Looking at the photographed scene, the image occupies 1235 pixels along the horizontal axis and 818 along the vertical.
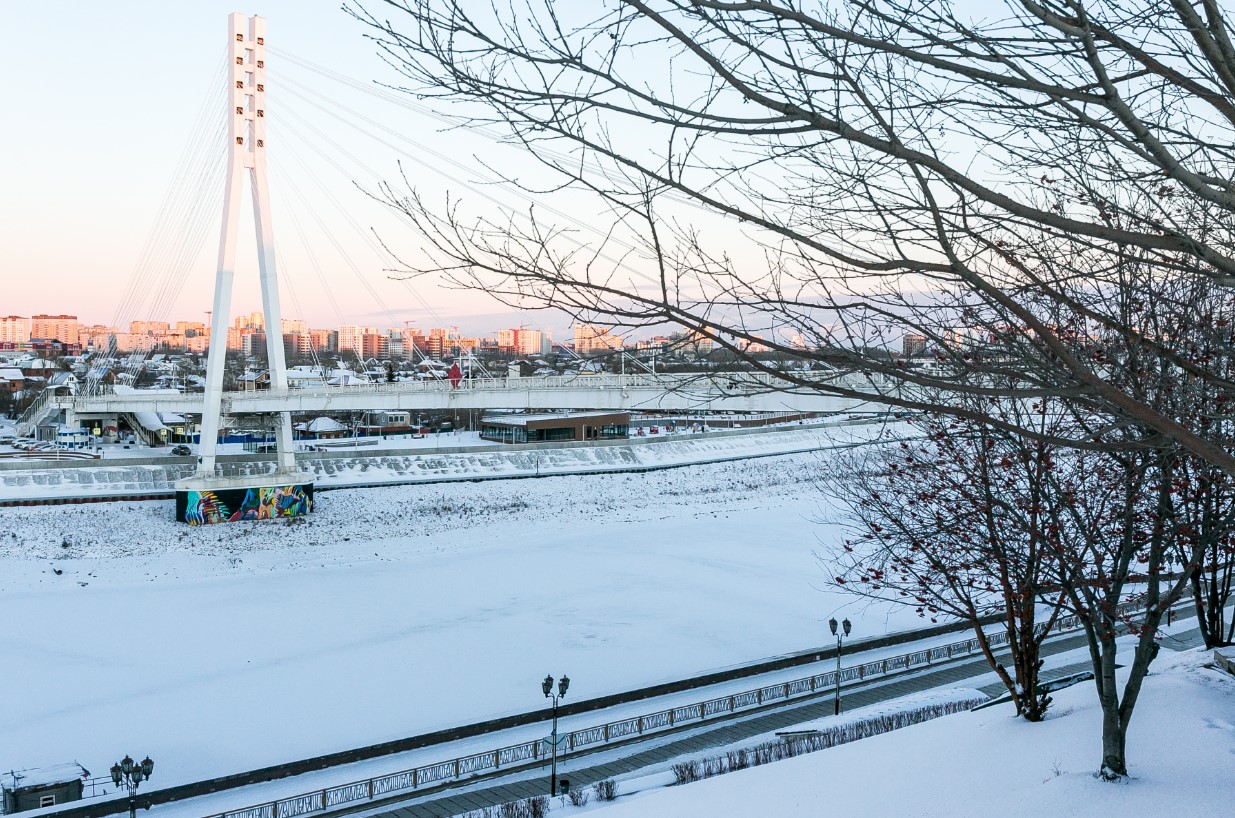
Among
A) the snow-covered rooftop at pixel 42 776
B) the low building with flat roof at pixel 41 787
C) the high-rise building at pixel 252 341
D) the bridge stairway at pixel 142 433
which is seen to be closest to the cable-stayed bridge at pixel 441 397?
the bridge stairway at pixel 142 433

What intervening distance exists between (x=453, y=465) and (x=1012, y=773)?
2997 cm

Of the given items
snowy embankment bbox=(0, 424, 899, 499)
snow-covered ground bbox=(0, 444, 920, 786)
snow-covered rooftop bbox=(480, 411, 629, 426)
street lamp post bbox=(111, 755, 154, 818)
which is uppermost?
snow-covered rooftop bbox=(480, 411, 629, 426)

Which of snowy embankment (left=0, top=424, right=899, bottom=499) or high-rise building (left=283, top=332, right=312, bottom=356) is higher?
high-rise building (left=283, top=332, right=312, bottom=356)

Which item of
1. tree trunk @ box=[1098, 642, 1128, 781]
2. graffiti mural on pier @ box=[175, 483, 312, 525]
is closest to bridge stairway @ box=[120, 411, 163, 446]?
graffiti mural on pier @ box=[175, 483, 312, 525]

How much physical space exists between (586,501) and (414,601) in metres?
14.0

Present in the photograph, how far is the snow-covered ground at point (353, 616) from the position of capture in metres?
11.3

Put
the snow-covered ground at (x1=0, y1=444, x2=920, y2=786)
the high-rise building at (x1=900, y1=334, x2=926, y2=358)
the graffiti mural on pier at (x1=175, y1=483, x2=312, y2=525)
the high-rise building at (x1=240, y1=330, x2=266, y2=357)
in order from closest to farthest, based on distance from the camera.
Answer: the high-rise building at (x1=900, y1=334, x2=926, y2=358)
the snow-covered ground at (x1=0, y1=444, x2=920, y2=786)
the graffiti mural on pier at (x1=175, y1=483, x2=312, y2=525)
the high-rise building at (x1=240, y1=330, x2=266, y2=357)

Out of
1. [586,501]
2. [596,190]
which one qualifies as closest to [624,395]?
[586,501]

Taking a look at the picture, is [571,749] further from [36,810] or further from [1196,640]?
[1196,640]

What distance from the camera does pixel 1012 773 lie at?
17.8 ft

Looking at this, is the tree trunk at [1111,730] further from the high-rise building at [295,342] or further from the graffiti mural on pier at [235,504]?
the high-rise building at [295,342]

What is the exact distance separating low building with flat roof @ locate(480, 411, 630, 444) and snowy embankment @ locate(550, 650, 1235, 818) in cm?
3433

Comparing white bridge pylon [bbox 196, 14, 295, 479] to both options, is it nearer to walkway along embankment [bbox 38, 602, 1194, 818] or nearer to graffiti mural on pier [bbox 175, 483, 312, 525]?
graffiti mural on pier [bbox 175, 483, 312, 525]

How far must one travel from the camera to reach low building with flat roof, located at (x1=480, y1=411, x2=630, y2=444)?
4272cm
